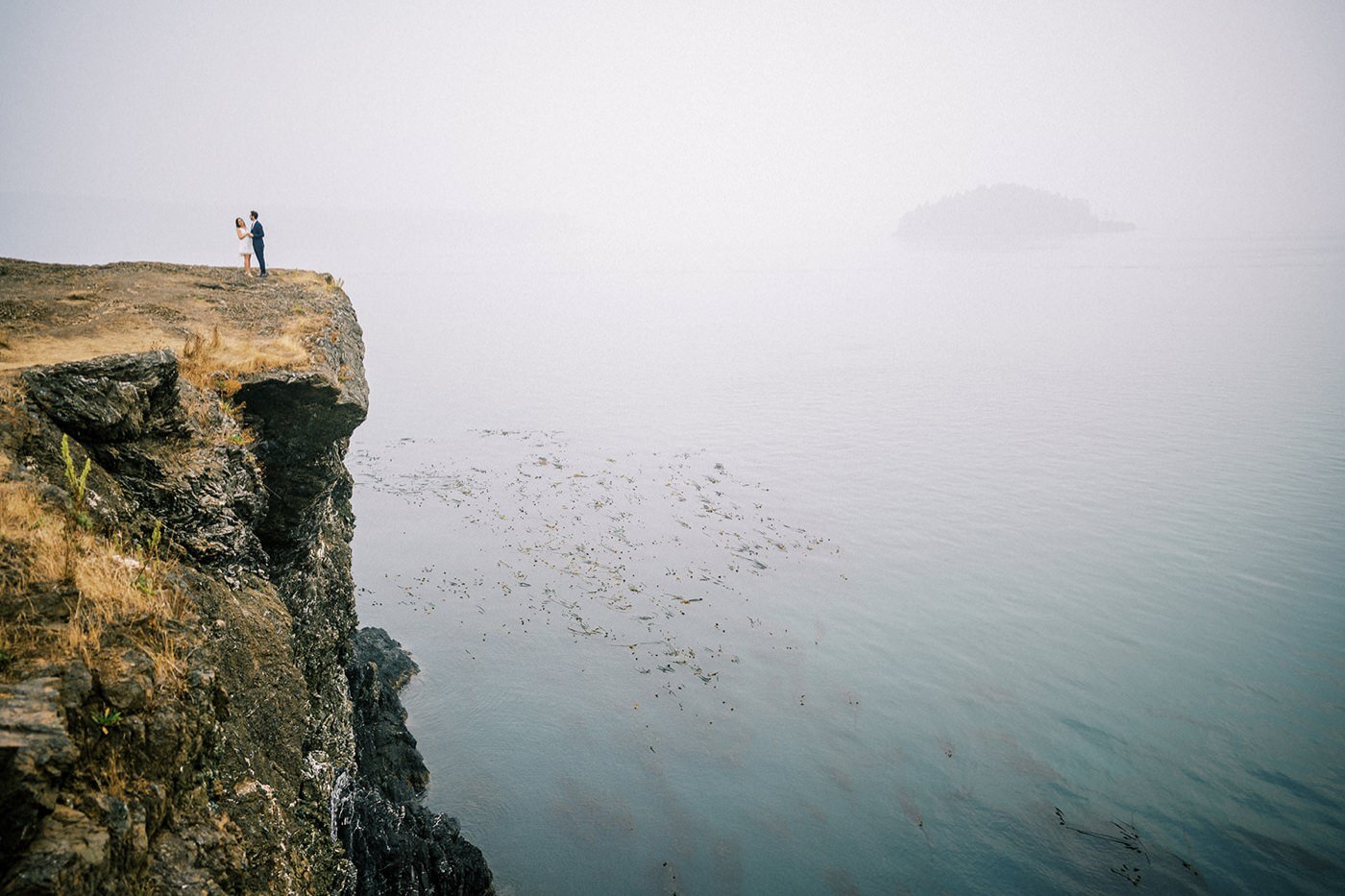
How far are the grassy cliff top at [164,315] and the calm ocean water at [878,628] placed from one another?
51.7 feet

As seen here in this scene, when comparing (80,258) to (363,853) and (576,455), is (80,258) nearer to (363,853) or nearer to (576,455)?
(576,455)

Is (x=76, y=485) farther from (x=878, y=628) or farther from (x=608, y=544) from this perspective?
(x=878, y=628)

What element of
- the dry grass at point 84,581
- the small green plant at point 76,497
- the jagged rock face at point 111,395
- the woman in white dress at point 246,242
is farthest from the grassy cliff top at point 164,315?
the dry grass at point 84,581

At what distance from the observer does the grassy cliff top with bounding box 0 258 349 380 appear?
13406 mm

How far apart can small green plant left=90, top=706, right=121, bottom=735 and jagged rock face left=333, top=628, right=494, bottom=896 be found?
23.6 ft

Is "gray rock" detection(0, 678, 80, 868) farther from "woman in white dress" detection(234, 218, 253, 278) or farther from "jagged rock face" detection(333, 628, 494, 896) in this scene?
"woman in white dress" detection(234, 218, 253, 278)

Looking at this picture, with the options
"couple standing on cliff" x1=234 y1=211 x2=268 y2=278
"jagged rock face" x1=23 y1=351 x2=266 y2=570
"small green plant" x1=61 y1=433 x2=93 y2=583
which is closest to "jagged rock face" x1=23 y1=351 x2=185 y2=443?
"jagged rock face" x1=23 y1=351 x2=266 y2=570

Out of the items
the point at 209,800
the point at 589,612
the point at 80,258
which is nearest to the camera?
the point at 209,800

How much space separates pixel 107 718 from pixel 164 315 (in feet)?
49.2

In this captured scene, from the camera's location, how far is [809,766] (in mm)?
22141

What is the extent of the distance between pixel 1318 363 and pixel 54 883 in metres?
103

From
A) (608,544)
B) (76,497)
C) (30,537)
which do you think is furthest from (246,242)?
(608,544)

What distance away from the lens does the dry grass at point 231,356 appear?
14.1 meters

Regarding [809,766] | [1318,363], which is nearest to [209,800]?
[809,766]
